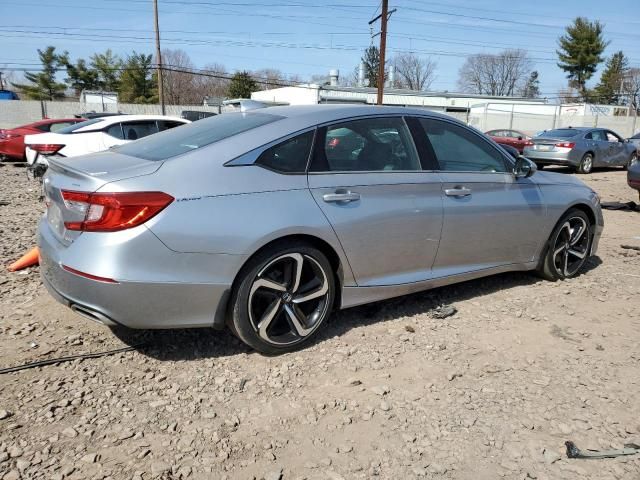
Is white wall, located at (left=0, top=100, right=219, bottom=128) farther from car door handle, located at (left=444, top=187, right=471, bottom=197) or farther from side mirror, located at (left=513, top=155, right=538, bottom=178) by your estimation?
car door handle, located at (left=444, top=187, right=471, bottom=197)

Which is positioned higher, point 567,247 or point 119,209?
point 119,209

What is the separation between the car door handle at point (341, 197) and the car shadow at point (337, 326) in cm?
98

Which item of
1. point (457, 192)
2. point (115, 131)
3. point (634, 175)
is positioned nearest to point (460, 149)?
point (457, 192)

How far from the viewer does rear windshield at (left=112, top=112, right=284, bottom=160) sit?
126 inches

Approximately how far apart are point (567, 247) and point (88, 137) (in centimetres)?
817

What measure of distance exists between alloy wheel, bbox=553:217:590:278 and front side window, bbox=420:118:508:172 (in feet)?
3.59

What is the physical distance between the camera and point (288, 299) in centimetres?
327

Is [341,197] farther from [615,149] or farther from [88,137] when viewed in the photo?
[615,149]

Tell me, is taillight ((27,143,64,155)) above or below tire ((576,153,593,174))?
above

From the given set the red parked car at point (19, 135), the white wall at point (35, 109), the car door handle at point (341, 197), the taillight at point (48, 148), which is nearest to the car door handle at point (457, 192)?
the car door handle at point (341, 197)

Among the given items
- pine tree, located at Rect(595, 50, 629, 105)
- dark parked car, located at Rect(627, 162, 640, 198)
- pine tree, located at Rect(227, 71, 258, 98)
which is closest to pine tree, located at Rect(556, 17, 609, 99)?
pine tree, located at Rect(595, 50, 629, 105)

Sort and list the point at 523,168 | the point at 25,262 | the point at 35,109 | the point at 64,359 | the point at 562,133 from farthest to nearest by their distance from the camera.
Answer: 1. the point at 35,109
2. the point at 562,133
3. the point at 25,262
4. the point at 523,168
5. the point at 64,359

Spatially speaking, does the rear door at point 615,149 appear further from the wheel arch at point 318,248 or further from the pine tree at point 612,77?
the pine tree at point 612,77

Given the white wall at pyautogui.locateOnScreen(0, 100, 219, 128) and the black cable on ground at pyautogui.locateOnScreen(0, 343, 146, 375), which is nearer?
the black cable on ground at pyautogui.locateOnScreen(0, 343, 146, 375)
